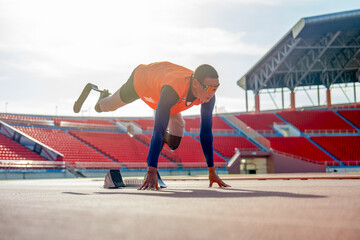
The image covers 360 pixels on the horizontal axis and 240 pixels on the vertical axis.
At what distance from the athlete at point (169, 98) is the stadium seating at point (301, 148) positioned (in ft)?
82.0

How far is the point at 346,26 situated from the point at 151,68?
94.5 ft

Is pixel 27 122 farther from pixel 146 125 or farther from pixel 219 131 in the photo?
pixel 219 131

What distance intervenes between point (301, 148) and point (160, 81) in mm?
28139

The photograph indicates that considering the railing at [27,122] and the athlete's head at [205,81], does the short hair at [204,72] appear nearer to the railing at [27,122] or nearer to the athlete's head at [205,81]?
the athlete's head at [205,81]

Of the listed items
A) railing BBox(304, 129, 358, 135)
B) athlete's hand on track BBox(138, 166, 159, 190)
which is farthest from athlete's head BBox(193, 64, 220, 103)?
railing BBox(304, 129, 358, 135)

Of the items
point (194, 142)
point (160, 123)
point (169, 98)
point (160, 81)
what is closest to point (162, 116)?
point (160, 123)

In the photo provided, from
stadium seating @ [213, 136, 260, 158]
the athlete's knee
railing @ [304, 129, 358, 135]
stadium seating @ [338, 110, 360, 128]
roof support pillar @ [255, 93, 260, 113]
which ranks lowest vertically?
the athlete's knee

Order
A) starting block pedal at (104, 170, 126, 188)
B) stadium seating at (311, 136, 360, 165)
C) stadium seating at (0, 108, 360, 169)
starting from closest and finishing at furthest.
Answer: starting block pedal at (104, 170, 126, 188)
stadium seating at (0, 108, 360, 169)
stadium seating at (311, 136, 360, 165)

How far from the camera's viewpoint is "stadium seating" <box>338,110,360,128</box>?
36019 mm

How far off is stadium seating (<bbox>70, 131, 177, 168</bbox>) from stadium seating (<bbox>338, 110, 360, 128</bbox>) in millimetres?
18746

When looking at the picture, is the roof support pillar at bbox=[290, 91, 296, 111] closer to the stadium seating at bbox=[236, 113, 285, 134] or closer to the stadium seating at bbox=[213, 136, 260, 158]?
the stadium seating at bbox=[236, 113, 285, 134]

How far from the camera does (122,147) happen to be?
2872 centimetres

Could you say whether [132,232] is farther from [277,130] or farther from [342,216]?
[277,130]

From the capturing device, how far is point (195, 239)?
47.7 inches
